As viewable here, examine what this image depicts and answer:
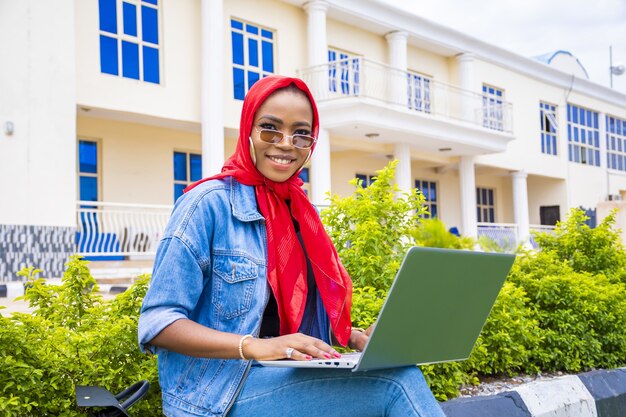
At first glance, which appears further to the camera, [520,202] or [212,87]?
[520,202]

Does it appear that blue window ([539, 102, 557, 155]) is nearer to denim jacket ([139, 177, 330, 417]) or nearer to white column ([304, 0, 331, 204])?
white column ([304, 0, 331, 204])

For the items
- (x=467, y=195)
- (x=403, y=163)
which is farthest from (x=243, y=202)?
(x=467, y=195)

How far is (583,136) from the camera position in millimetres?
25078

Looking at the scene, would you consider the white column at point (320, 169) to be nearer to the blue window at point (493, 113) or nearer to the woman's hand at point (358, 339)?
the blue window at point (493, 113)

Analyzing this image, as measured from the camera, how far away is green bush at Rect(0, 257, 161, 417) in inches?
85.0

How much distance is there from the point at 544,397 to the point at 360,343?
144cm

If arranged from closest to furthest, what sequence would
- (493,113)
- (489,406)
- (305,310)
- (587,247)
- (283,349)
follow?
(283,349)
(305,310)
(489,406)
(587,247)
(493,113)

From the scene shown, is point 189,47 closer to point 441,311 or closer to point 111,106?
point 111,106

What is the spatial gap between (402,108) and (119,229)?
22.4 feet

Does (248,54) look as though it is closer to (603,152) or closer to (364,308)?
(364,308)

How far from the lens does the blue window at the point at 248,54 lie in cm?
1402

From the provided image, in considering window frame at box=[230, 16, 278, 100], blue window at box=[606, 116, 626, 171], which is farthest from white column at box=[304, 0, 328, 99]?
blue window at box=[606, 116, 626, 171]

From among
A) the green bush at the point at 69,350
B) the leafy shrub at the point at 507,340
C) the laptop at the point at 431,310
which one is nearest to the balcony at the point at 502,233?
the leafy shrub at the point at 507,340

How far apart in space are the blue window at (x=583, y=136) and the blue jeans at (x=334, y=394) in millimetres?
24202
